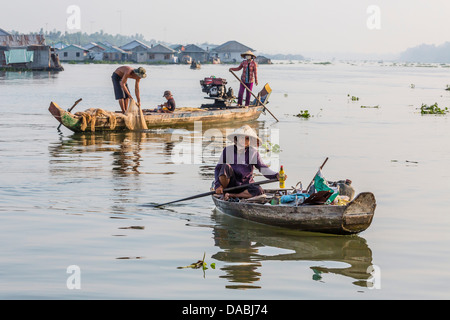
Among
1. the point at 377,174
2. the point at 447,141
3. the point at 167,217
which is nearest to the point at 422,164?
the point at 377,174

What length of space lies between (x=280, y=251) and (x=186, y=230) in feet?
4.66

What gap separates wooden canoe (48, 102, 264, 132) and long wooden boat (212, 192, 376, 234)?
8811mm

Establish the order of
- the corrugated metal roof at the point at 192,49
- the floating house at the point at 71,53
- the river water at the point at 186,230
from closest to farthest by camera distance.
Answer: the river water at the point at 186,230, the floating house at the point at 71,53, the corrugated metal roof at the point at 192,49

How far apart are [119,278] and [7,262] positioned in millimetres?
1325

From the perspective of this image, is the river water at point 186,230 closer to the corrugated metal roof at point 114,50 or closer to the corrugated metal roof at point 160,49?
the corrugated metal roof at point 114,50

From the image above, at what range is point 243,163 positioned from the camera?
884 cm

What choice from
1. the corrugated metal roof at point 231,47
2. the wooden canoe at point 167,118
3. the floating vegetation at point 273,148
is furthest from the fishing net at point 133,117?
the corrugated metal roof at point 231,47

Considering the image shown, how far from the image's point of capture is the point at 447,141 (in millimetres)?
17484

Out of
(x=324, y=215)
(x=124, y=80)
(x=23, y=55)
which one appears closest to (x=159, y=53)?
(x=23, y=55)

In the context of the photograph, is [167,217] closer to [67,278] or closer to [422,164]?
[67,278]

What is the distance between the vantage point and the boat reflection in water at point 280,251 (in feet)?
22.9

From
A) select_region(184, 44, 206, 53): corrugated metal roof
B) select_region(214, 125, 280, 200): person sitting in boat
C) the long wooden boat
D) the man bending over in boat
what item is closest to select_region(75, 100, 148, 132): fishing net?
the man bending over in boat

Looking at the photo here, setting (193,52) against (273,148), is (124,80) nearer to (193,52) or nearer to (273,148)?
(273,148)

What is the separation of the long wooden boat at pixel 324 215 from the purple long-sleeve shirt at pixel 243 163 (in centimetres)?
53
